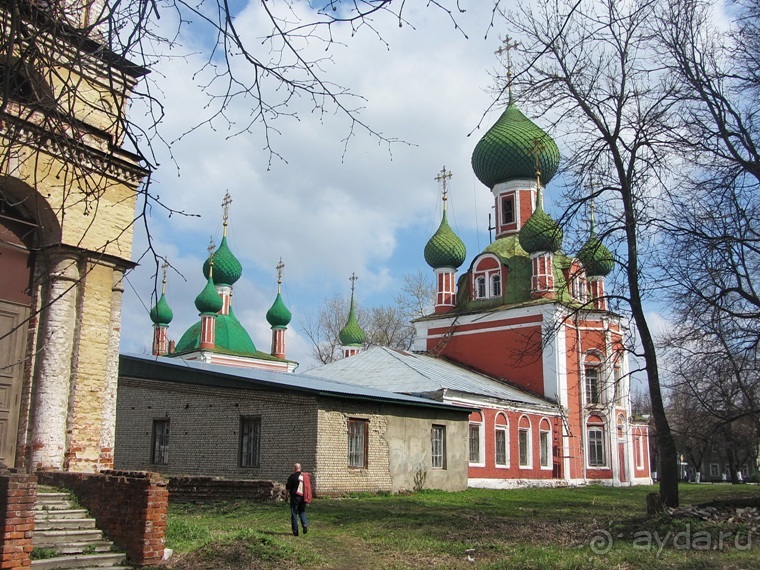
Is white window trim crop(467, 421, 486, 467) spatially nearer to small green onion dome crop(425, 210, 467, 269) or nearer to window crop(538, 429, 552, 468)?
window crop(538, 429, 552, 468)

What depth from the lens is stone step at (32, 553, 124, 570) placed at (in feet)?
26.4

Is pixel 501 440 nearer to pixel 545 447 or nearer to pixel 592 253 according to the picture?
pixel 545 447

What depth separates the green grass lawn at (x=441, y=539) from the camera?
9.42 m

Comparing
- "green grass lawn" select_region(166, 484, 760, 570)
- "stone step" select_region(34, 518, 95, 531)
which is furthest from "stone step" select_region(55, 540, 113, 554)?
"green grass lawn" select_region(166, 484, 760, 570)

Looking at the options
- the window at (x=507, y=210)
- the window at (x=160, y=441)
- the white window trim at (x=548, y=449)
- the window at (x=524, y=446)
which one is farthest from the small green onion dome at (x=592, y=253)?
the window at (x=507, y=210)

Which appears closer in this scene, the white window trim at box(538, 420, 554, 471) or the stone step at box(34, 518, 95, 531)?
the stone step at box(34, 518, 95, 531)

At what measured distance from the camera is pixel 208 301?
42.0 metres

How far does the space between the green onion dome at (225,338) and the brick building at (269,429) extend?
71.6 feet

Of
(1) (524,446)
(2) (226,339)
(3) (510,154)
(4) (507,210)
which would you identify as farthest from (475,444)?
(2) (226,339)

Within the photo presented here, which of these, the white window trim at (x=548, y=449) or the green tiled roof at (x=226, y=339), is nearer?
the white window trim at (x=548, y=449)

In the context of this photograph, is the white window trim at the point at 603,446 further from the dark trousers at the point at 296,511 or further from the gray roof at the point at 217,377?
the dark trousers at the point at 296,511

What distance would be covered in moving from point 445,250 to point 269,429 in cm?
1911

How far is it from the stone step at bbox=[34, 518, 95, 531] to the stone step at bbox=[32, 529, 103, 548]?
57 millimetres

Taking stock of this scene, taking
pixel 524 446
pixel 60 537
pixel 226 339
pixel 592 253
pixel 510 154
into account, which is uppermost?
pixel 510 154
